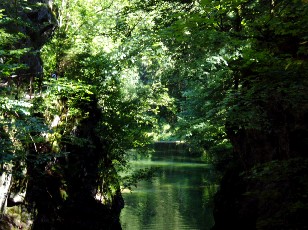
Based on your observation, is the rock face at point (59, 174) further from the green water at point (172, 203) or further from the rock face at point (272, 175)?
the rock face at point (272, 175)

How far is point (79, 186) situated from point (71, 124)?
7.24 feet

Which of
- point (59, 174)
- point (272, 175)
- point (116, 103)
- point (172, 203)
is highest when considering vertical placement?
point (116, 103)

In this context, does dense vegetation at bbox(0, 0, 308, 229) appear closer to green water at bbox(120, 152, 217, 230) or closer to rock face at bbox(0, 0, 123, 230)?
rock face at bbox(0, 0, 123, 230)

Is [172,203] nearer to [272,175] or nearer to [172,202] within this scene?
[172,202]

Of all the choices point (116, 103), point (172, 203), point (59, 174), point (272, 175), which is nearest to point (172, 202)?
point (172, 203)

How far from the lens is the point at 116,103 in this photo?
13516 mm

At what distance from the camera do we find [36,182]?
957cm

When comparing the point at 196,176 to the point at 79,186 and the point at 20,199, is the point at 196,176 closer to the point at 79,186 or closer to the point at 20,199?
the point at 79,186

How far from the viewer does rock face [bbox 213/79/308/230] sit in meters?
5.23

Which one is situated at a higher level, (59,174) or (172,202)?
(59,174)

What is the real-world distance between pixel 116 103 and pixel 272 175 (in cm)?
867

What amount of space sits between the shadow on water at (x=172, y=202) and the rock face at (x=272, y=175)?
3919 millimetres

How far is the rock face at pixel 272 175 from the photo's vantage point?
523 centimetres

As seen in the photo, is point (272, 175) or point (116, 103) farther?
point (116, 103)
